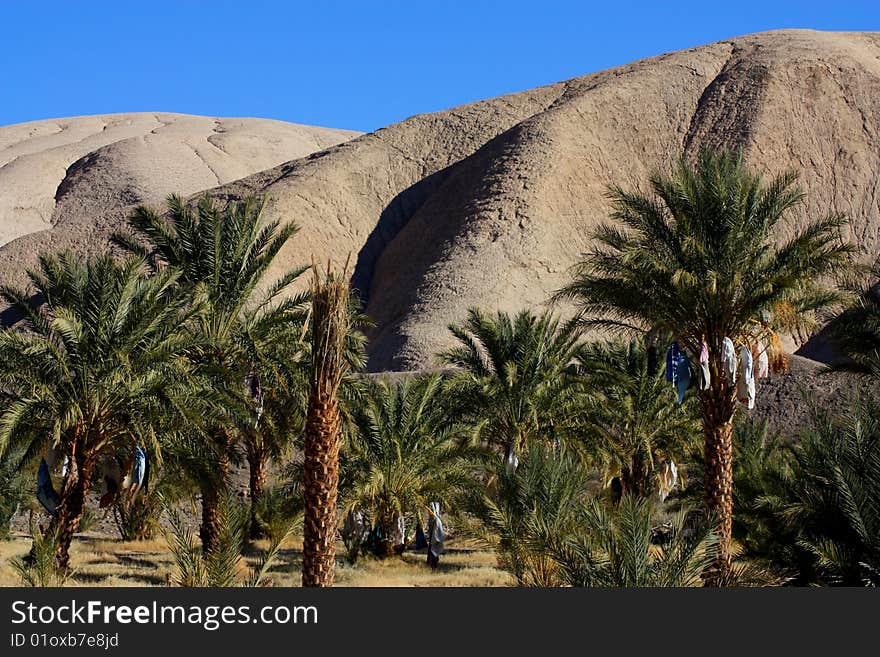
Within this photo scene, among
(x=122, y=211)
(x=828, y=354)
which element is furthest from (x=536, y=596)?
(x=122, y=211)

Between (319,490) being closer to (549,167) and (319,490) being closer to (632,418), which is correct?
(632,418)

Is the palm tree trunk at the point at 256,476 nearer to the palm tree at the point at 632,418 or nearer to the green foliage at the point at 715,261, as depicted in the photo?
the palm tree at the point at 632,418

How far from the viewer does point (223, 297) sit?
65.4 ft

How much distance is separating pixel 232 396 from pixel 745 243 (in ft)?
26.6

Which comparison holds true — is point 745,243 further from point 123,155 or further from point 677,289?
point 123,155

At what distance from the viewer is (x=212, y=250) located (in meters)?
20.0

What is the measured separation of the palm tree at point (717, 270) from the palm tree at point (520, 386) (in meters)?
4.87

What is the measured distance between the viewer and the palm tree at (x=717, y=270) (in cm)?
1676

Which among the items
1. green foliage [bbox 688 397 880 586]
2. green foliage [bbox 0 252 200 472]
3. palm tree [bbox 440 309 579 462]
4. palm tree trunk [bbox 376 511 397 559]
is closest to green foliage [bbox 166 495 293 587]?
green foliage [bbox 0 252 200 472]

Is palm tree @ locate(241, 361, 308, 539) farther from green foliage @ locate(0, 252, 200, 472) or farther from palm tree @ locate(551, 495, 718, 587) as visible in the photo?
palm tree @ locate(551, 495, 718, 587)

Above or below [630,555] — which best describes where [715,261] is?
above

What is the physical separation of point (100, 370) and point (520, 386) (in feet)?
30.2

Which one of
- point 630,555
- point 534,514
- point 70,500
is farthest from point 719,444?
point 70,500

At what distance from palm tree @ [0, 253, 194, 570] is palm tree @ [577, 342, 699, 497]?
370 inches
